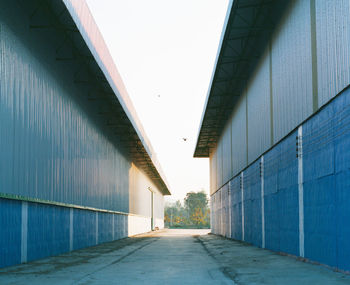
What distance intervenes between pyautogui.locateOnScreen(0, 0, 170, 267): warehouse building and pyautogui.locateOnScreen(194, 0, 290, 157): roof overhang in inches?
242

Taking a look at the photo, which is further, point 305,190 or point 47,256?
point 47,256

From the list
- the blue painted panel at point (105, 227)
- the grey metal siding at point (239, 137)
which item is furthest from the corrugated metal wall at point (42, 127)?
the grey metal siding at point (239, 137)

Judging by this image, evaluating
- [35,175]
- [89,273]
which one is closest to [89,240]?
[35,175]

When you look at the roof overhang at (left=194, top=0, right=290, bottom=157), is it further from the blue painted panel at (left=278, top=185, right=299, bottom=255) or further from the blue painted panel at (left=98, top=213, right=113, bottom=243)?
the blue painted panel at (left=98, top=213, right=113, bottom=243)

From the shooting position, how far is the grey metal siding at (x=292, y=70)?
1678 centimetres

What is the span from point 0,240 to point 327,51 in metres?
11.6

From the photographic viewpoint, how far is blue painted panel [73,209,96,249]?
26188 millimetres

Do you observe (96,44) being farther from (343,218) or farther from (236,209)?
(236,209)

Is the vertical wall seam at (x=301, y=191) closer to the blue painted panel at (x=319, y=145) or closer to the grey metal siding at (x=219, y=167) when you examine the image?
the blue painted panel at (x=319, y=145)

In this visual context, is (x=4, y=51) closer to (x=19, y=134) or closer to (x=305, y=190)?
(x=19, y=134)

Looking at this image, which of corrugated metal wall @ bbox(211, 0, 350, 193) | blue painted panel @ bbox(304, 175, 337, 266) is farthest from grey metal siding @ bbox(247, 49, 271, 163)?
blue painted panel @ bbox(304, 175, 337, 266)

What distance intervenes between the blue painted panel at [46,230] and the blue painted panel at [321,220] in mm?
10110

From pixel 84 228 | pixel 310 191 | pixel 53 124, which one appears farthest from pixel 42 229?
pixel 310 191

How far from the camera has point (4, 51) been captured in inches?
625
